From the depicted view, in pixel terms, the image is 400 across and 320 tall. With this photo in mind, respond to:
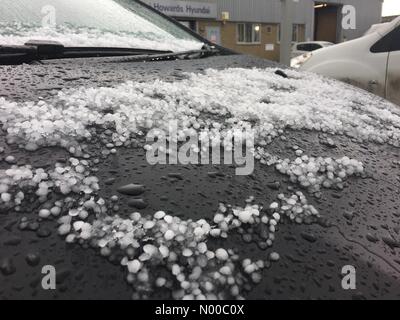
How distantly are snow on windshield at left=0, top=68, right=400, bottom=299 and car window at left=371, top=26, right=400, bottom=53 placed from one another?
2.35 m

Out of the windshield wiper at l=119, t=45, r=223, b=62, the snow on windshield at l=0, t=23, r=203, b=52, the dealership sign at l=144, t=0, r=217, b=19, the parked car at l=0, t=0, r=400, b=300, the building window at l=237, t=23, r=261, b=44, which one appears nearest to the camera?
the parked car at l=0, t=0, r=400, b=300

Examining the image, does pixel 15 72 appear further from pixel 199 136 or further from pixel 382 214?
pixel 382 214

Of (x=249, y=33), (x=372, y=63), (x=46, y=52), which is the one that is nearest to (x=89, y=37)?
(x=46, y=52)

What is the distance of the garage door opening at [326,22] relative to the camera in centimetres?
2566

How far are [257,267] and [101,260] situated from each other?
28cm

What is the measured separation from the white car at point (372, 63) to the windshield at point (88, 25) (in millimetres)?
2098

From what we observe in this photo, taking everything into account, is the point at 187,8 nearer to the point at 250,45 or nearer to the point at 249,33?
the point at 249,33

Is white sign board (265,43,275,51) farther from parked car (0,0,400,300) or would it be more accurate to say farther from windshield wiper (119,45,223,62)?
parked car (0,0,400,300)

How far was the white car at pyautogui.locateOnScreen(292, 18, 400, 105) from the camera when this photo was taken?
3491 mm

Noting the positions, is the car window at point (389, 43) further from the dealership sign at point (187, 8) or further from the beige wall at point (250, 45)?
the beige wall at point (250, 45)

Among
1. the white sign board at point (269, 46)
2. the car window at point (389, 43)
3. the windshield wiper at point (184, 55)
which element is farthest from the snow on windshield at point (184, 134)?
the white sign board at point (269, 46)

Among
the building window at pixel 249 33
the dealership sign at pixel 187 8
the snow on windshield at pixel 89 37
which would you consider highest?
the dealership sign at pixel 187 8

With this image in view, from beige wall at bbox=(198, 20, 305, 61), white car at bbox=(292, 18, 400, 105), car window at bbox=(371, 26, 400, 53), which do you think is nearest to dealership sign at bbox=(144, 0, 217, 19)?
beige wall at bbox=(198, 20, 305, 61)

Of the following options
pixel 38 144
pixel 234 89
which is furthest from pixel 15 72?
pixel 234 89
